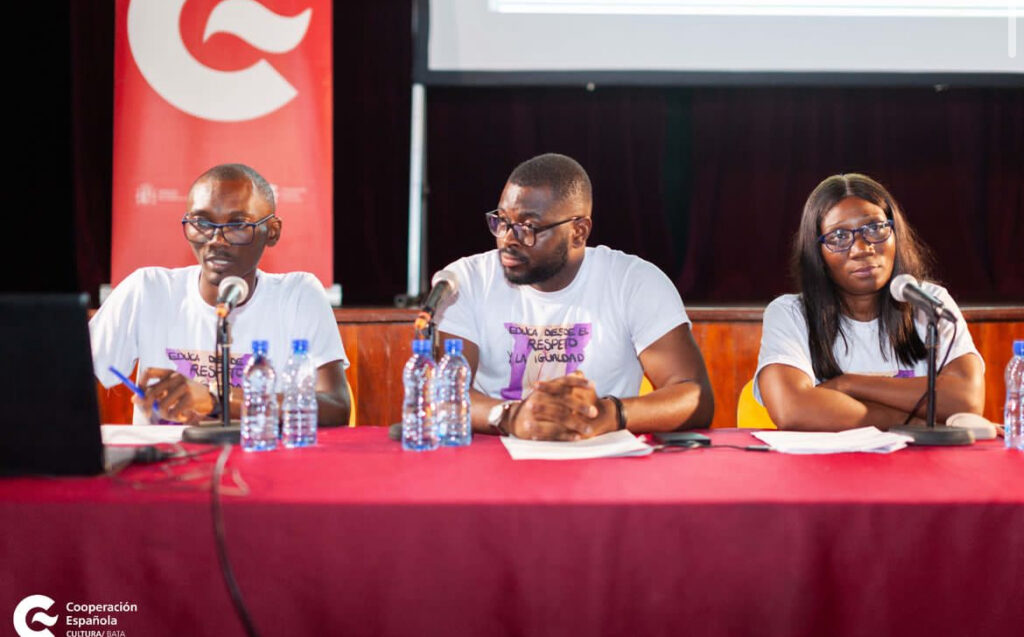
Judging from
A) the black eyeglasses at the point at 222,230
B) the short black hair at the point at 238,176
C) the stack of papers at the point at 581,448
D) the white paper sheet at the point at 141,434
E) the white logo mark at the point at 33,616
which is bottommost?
the white logo mark at the point at 33,616

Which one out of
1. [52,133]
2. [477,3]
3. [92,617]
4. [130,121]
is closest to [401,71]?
[477,3]

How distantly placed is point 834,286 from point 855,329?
0.41 ft

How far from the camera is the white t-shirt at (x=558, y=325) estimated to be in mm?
2479

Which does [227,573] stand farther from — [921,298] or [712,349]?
[712,349]

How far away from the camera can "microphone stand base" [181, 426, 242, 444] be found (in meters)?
1.80

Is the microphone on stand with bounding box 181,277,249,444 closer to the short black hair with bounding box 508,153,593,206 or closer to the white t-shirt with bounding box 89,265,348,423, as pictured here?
the white t-shirt with bounding box 89,265,348,423

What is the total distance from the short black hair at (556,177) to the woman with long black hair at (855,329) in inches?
23.4

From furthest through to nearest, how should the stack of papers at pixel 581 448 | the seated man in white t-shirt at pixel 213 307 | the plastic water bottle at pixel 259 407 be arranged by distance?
the seated man in white t-shirt at pixel 213 307 < the plastic water bottle at pixel 259 407 < the stack of papers at pixel 581 448

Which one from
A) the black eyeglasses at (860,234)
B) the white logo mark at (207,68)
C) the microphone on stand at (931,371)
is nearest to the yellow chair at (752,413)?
the black eyeglasses at (860,234)

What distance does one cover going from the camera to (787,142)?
463 cm

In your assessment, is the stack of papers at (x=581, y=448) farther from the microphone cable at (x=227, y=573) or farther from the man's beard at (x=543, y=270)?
the man's beard at (x=543, y=270)

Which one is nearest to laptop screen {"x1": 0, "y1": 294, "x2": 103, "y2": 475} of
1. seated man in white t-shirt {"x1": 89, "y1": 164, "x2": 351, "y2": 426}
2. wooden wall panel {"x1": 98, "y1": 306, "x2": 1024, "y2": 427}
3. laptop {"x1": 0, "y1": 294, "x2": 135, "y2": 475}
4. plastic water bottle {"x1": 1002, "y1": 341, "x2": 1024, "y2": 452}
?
laptop {"x1": 0, "y1": 294, "x2": 135, "y2": 475}

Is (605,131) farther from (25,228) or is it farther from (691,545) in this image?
(691,545)

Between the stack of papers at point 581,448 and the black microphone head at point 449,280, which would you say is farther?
the black microphone head at point 449,280
